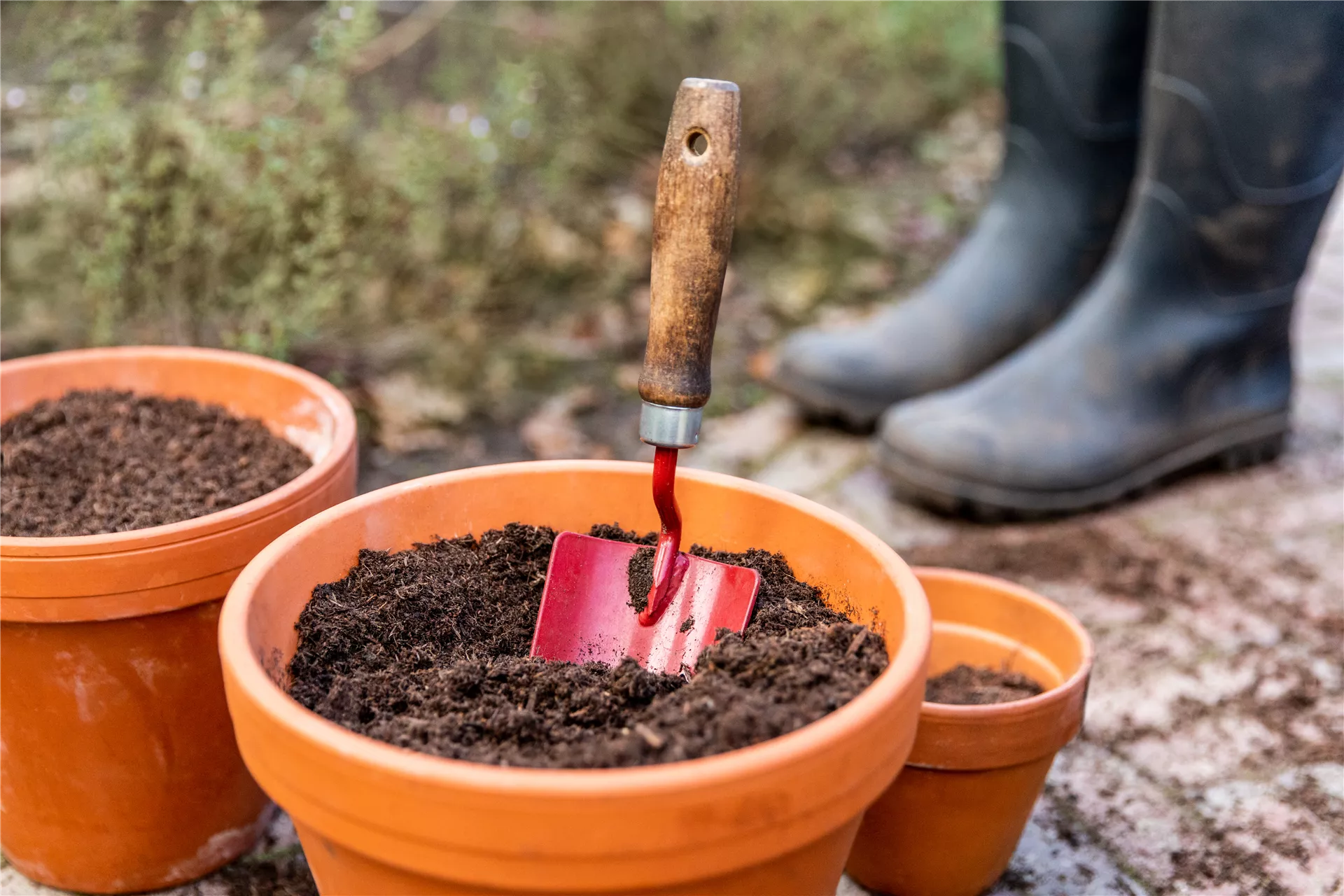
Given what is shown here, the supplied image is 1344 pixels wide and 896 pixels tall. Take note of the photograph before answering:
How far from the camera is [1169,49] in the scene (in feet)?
6.30

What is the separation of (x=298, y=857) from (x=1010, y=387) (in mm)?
1507

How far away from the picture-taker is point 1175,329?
2.12m

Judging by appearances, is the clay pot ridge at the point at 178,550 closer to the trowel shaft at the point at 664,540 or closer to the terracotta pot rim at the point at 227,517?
A: the terracotta pot rim at the point at 227,517

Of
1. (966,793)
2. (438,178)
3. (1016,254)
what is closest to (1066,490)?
(1016,254)

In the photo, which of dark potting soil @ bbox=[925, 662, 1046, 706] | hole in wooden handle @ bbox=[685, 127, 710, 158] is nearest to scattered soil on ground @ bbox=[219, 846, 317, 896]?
dark potting soil @ bbox=[925, 662, 1046, 706]

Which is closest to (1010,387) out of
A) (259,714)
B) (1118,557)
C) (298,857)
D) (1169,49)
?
(1118,557)

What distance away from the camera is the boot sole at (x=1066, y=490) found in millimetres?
2074

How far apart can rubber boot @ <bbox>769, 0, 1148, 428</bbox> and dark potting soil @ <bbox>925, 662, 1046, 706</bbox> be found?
1091 millimetres

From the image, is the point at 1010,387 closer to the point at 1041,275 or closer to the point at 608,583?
the point at 1041,275

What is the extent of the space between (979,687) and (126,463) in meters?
1.08

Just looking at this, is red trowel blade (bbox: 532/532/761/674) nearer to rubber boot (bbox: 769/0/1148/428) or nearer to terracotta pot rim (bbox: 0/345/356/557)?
terracotta pot rim (bbox: 0/345/356/557)

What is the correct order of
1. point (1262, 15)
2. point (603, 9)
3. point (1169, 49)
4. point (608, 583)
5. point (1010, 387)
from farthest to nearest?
point (603, 9)
point (1010, 387)
point (1169, 49)
point (1262, 15)
point (608, 583)

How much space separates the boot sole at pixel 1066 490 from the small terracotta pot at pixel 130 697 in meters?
1.14

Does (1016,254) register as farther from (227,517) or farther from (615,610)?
(227,517)
